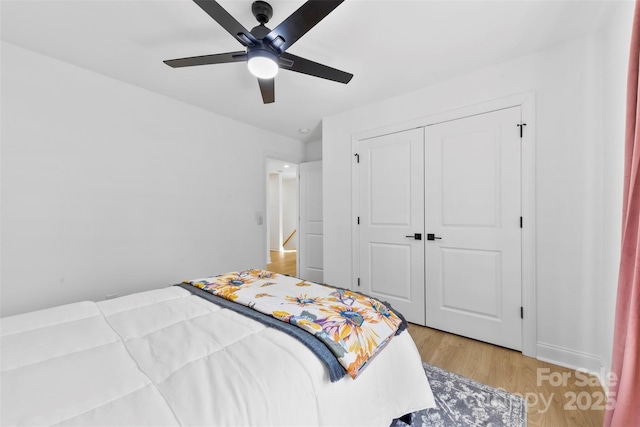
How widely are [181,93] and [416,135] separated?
2.42 m

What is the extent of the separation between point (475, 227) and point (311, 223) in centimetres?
249

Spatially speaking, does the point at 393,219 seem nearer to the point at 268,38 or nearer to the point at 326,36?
the point at 326,36

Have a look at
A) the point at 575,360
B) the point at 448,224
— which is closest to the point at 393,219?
the point at 448,224

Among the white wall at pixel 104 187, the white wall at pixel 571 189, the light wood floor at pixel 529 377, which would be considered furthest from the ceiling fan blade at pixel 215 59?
the light wood floor at pixel 529 377

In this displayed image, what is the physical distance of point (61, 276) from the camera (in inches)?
83.7

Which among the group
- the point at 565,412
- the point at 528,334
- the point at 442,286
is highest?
the point at 442,286

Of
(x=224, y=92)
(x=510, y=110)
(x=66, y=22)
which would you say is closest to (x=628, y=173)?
(x=510, y=110)

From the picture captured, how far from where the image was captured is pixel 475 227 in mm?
2338

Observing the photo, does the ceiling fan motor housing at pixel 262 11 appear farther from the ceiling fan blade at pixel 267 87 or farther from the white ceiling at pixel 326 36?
the ceiling fan blade at pixel 267 87

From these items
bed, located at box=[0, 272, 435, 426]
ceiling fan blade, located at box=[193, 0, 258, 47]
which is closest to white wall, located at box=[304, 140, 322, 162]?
ceiling fan blade, located at box=[193, 0, 258, 47]

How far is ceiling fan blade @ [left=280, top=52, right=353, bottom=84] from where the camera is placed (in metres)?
1.61

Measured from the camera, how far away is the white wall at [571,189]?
5.88 ft

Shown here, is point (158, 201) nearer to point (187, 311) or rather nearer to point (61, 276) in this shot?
point (61, 276)

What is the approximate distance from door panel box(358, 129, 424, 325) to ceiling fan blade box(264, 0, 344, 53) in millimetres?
1650
